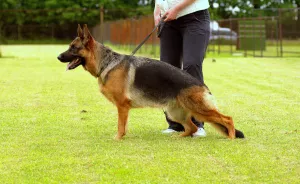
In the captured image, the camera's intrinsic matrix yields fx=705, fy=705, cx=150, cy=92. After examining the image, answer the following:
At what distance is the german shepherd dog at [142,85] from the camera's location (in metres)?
7.54

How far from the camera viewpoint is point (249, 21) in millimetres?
31953

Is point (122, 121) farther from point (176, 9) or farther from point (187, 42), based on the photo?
point (176, 9)

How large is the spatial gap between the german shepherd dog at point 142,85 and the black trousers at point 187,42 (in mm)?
378

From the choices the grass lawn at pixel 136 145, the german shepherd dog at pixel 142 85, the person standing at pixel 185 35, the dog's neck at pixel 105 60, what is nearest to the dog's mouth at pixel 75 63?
the german shepherd dog at pixel 142 85

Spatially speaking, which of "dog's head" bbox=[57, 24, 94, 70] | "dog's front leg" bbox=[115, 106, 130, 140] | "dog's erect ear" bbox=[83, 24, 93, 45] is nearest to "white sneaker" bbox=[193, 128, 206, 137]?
"dog's front leg" bbox=[115, 106, 130, 140]

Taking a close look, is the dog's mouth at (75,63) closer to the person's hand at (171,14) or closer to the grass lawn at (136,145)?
the grass lawn at (136,145)

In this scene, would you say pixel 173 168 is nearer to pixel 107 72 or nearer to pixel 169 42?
pixel 107 72

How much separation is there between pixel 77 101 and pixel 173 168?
606 centimetres

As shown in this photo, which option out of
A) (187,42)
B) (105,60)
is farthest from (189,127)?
(105,60)

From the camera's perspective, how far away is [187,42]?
8.02 m

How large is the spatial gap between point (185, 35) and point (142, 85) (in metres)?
0.86

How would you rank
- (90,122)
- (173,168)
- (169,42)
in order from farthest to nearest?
(90,122) → (169,42) → (173,168)

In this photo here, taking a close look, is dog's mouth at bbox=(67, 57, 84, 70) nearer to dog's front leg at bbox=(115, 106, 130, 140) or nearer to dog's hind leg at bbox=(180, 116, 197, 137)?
dog's front leg at bbox=(115, 106, 130, 140)

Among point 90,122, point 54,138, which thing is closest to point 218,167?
point 54,138
